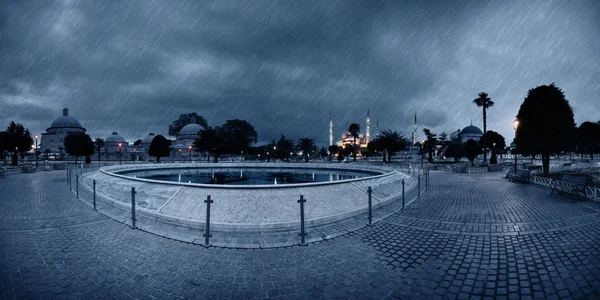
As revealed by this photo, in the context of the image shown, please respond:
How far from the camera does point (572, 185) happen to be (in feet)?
40.5

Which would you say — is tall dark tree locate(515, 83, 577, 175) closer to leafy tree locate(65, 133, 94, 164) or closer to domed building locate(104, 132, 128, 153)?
leafy tree locate(65, 133, 94, 164)

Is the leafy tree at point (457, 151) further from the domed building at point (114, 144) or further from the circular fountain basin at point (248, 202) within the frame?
the domed building at point (114, 144)

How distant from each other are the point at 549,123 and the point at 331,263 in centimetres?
2440

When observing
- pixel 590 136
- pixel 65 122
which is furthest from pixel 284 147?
pixel 65 122

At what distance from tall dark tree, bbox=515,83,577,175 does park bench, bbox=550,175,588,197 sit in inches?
331

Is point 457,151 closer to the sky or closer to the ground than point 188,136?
closer to the ground

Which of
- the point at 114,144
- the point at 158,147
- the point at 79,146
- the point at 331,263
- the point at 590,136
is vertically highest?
the point at 114,144

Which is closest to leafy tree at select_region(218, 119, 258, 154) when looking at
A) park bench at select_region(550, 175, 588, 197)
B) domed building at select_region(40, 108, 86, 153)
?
domed building at select_region(40, 108, 86, 153)

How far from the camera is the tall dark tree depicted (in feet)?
64.3

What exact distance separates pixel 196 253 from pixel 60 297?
227 cm

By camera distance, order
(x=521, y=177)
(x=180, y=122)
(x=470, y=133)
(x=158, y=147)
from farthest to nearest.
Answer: (x=470, y=133)
(x=180, y=122)
(x=158, y=147)
(x=521, y=177)

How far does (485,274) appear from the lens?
4.71 meters

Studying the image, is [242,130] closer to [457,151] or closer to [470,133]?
[457,151]

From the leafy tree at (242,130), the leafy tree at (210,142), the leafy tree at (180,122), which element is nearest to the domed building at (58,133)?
the leafy tree at (180,122)
